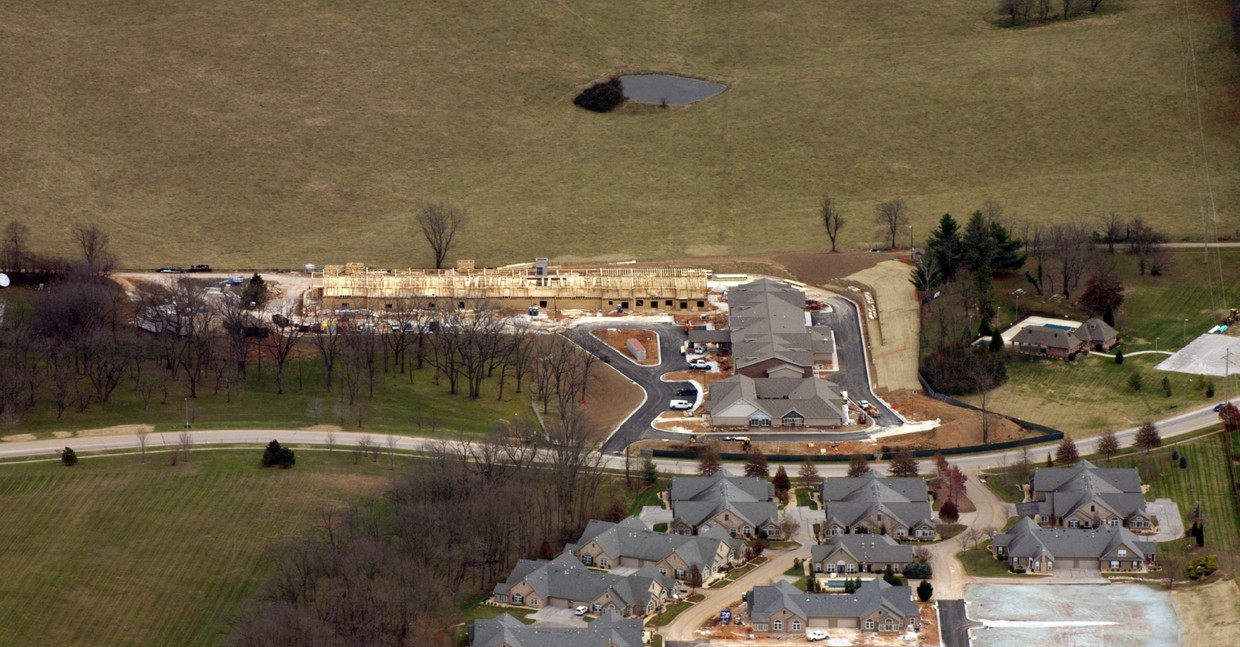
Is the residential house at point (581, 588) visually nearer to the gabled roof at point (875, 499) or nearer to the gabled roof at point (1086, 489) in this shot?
the gabled roof at point (875, 499)

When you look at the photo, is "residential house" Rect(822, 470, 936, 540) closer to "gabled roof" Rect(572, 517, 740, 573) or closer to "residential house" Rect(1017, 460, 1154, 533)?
"residential house" Rect(1017, 460, 1154, 533)

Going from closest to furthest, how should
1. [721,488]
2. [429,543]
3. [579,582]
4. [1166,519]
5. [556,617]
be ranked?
1. [556,617]
2. [579,582]
3. [429,543]
4. [1166,519]
5. [721,488]

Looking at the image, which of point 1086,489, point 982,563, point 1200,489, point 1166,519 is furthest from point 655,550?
point 1200,489

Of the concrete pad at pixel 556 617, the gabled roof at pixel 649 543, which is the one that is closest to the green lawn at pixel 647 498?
the gabled roof at pixel 649 543

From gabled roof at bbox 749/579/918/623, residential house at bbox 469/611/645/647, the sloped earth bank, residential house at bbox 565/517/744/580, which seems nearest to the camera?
residential house at bbox 469/611/645/647

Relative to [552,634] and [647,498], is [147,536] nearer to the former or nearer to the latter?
[552,634]

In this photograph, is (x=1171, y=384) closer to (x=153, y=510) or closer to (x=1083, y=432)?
(x=1083, y=432)

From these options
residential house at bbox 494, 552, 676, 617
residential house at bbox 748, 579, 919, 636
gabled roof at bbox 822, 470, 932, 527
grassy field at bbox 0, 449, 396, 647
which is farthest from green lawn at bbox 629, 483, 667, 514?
residential house at bbox 748, 579, 919, 636
